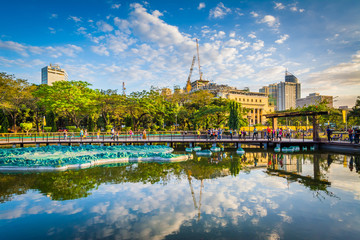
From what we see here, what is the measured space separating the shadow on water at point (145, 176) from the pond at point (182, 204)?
6 centimetres

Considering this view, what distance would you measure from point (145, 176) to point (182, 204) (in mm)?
5959

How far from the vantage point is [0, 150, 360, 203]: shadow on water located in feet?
39.4

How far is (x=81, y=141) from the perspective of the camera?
98.9 feet

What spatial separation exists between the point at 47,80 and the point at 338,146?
212 metres

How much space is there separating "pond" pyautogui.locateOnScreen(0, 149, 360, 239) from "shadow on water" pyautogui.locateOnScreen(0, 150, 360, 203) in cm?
6

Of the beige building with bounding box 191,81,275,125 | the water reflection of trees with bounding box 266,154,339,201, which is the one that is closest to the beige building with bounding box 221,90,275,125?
the beige building with bounding box 191,81,275,125

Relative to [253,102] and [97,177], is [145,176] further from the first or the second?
[253,102]

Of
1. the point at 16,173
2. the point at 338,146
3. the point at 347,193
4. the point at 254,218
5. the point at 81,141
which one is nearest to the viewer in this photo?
the point at 254,218

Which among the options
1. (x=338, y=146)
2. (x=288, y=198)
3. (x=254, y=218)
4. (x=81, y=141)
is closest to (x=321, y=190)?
(x=288, y=198)

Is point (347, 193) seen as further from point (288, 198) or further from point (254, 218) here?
point (254, 218)

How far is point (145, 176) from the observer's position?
15.5 metres

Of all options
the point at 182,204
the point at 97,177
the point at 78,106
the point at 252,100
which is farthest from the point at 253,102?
the point at 182,204

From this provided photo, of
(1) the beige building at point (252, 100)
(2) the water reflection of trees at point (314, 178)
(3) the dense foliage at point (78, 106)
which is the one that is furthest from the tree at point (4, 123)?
(1) the beige building at point (252, 100)

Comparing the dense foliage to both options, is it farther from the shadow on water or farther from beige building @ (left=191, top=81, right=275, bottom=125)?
beige building @ (left=191, top=81, right=275, bottom=125)
